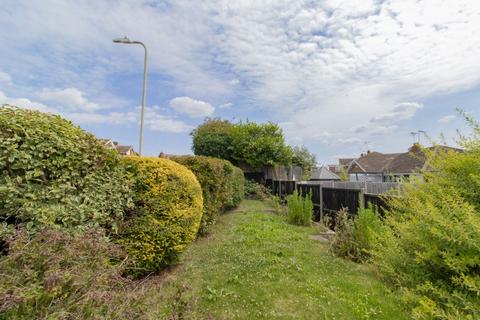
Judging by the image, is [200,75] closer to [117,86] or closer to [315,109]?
[117,86]

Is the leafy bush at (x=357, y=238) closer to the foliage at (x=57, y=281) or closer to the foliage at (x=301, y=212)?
the foliage at (x=301, y=212)

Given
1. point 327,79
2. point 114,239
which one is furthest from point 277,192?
point 114,239

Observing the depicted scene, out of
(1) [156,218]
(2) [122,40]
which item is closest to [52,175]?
(1) [156,218]

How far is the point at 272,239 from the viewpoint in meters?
5.68

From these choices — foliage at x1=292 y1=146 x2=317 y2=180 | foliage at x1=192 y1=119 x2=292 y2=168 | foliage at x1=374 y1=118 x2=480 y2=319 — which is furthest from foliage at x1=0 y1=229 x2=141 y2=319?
foliage at x1=292 y1=146 x2=317 y2=180

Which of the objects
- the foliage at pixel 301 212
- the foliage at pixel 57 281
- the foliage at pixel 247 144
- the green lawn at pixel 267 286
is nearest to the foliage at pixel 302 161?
the foliage at pixel 247 144

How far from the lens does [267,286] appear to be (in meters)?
3.34

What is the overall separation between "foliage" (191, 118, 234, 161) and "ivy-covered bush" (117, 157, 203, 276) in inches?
476

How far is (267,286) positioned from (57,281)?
2.50 metres

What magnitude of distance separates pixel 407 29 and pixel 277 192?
976cm

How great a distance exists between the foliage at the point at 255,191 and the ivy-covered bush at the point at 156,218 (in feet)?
34.7

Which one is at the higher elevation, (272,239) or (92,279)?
(92,279)

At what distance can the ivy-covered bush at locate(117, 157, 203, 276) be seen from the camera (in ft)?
10.7

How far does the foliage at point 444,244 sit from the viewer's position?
1.06 m
